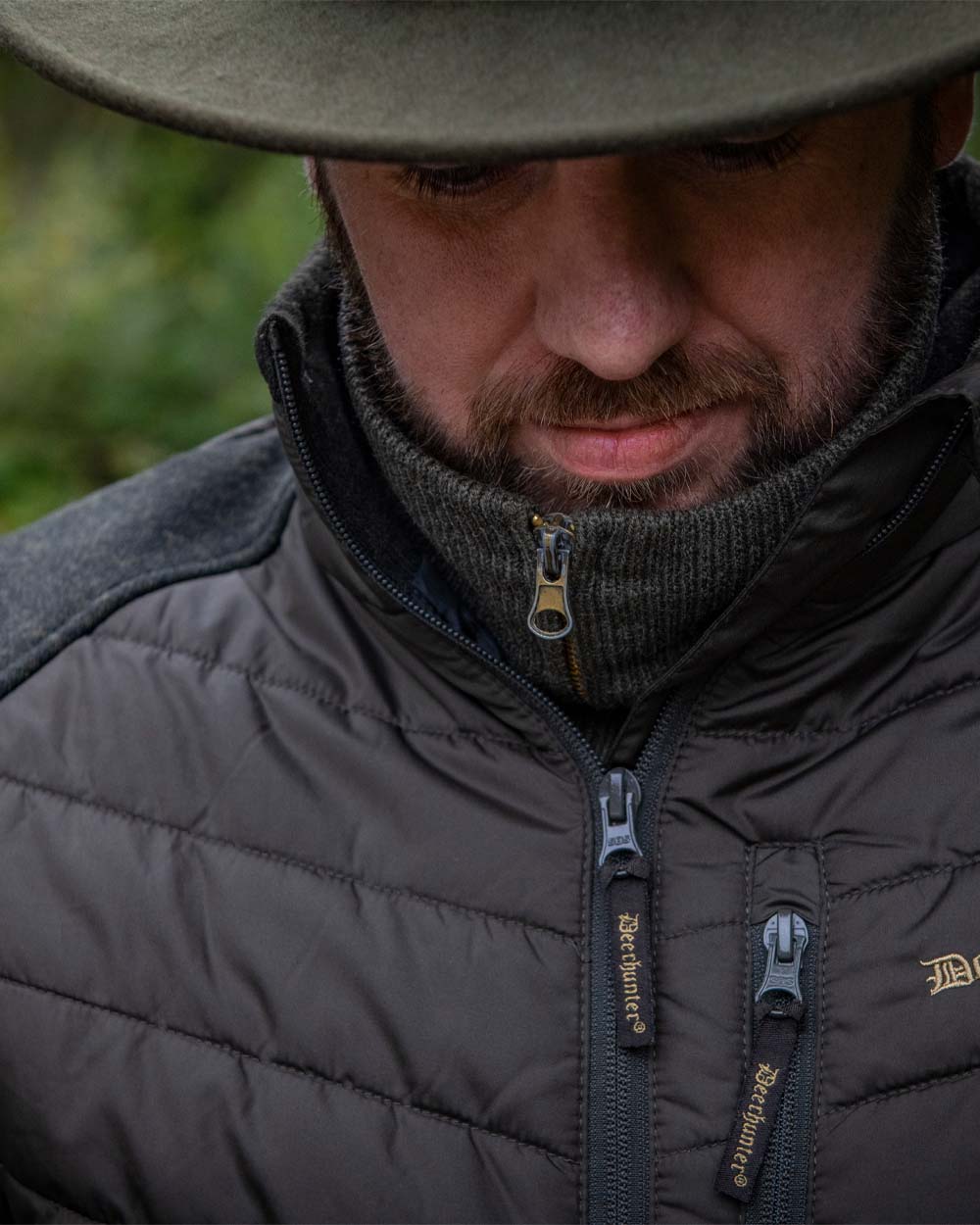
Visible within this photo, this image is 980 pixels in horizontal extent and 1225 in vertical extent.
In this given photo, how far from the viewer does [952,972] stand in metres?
1.65

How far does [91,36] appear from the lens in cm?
154

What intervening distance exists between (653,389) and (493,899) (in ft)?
2.14

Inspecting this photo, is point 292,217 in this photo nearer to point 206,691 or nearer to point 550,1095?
point 206,691

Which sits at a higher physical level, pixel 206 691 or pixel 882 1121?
pixel 206 691

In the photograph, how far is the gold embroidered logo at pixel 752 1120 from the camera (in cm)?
161

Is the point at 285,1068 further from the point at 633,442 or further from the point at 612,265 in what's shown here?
the point at 612,265

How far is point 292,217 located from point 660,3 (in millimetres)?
4821

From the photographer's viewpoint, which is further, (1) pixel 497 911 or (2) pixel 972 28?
(1) pixel 497 911

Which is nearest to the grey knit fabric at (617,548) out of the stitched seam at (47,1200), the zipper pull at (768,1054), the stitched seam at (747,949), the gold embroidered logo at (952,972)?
the stitched seam at (747,949)

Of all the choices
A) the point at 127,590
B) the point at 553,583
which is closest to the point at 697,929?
the point at 553,583

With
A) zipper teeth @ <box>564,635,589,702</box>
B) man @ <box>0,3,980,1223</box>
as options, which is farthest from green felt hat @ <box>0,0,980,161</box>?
zipper teeth @ <box>564,635,589,702</box>

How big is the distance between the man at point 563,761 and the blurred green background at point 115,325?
2.73 metres

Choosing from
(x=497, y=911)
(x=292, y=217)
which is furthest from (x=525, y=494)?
(x=292, y=217)

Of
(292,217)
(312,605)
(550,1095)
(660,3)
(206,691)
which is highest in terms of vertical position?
(292,217)
